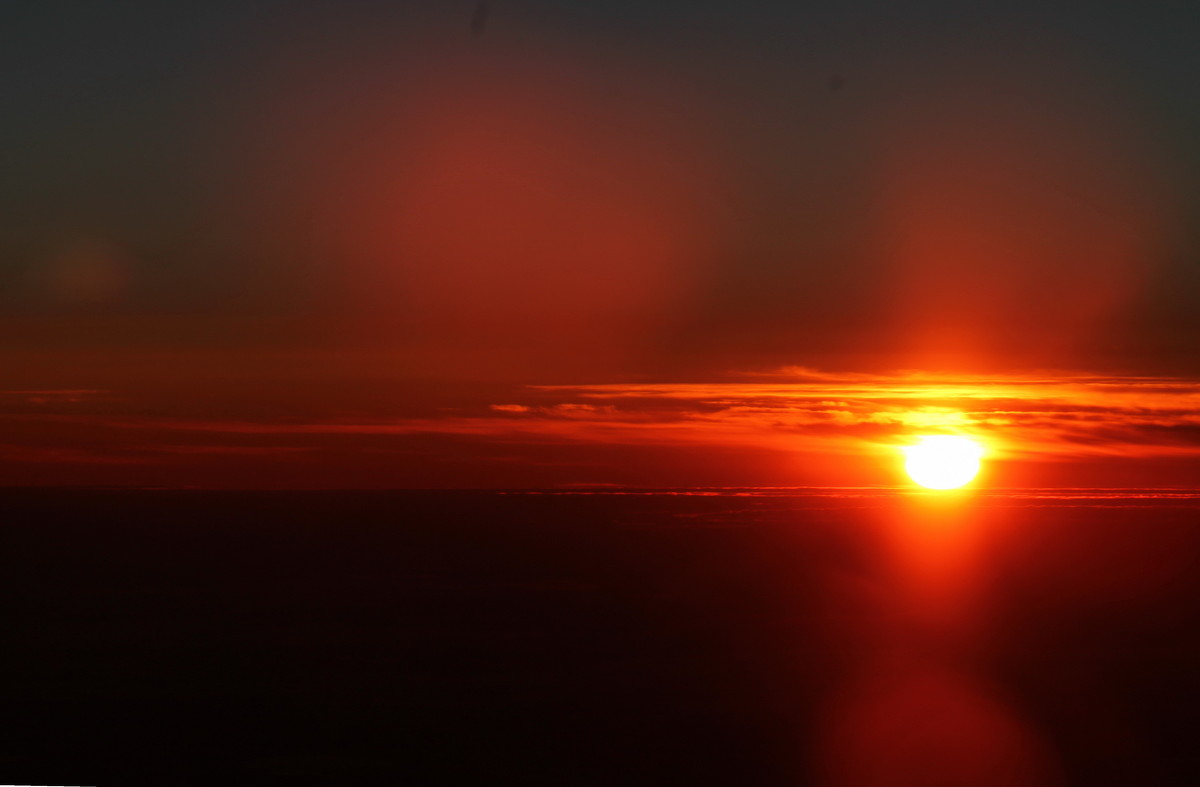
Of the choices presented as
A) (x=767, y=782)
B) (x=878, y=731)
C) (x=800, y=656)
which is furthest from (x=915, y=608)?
(x=767, y=782)

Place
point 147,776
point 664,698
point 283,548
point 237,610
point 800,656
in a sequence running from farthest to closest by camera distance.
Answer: point 283,548, point 237,610, point 800,656, point 664,698, point 147,776

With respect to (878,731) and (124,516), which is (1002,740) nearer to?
(878,731)

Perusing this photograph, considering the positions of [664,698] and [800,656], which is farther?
[800,656]

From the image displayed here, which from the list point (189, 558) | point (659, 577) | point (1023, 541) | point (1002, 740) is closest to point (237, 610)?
point (189, 558)

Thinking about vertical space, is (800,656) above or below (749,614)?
below

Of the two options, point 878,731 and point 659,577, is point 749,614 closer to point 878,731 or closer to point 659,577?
point 659,577

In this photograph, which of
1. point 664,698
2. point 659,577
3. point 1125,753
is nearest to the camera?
point 1125,753

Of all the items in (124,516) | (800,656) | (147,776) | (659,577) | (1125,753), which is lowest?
(147,776)
